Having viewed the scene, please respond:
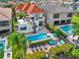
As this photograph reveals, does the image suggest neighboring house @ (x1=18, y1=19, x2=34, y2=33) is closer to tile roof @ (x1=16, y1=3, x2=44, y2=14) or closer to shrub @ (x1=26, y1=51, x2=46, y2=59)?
tile roof @ (x1=16, y1=3, x2=44, y2=14)

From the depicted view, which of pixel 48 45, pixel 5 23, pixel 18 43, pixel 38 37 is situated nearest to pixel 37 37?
pixel 38 37

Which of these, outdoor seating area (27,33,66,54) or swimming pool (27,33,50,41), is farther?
swimming pool (27,33,50,41)

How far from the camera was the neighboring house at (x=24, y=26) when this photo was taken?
39094 millimetres

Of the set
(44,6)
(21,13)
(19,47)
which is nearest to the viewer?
(19,47)

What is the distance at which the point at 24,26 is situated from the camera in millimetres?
39375

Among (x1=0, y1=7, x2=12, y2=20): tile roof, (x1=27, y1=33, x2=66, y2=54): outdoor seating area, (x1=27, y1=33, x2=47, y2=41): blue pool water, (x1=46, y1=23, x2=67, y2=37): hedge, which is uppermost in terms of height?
(x1=0, y1=7, x2=12, y2=20): tile roof

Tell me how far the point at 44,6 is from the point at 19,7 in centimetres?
601

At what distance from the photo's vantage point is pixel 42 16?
145ft

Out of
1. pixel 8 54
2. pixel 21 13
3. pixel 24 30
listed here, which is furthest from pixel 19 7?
pixel 8 54

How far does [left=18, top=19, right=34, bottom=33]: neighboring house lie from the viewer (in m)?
39.1

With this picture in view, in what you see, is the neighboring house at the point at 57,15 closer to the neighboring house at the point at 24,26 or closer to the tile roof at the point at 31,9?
the tile roof at the point at 31,9

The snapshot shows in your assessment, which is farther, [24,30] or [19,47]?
[24,30]

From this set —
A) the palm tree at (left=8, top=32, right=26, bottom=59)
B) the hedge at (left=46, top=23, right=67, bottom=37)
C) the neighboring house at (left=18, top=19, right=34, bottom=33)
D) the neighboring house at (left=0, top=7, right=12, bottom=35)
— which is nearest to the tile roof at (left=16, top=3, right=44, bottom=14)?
the hedge at (left=46, top=23, right=67, bottom=37)

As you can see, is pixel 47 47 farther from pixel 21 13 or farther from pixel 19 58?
pixel 21 13
